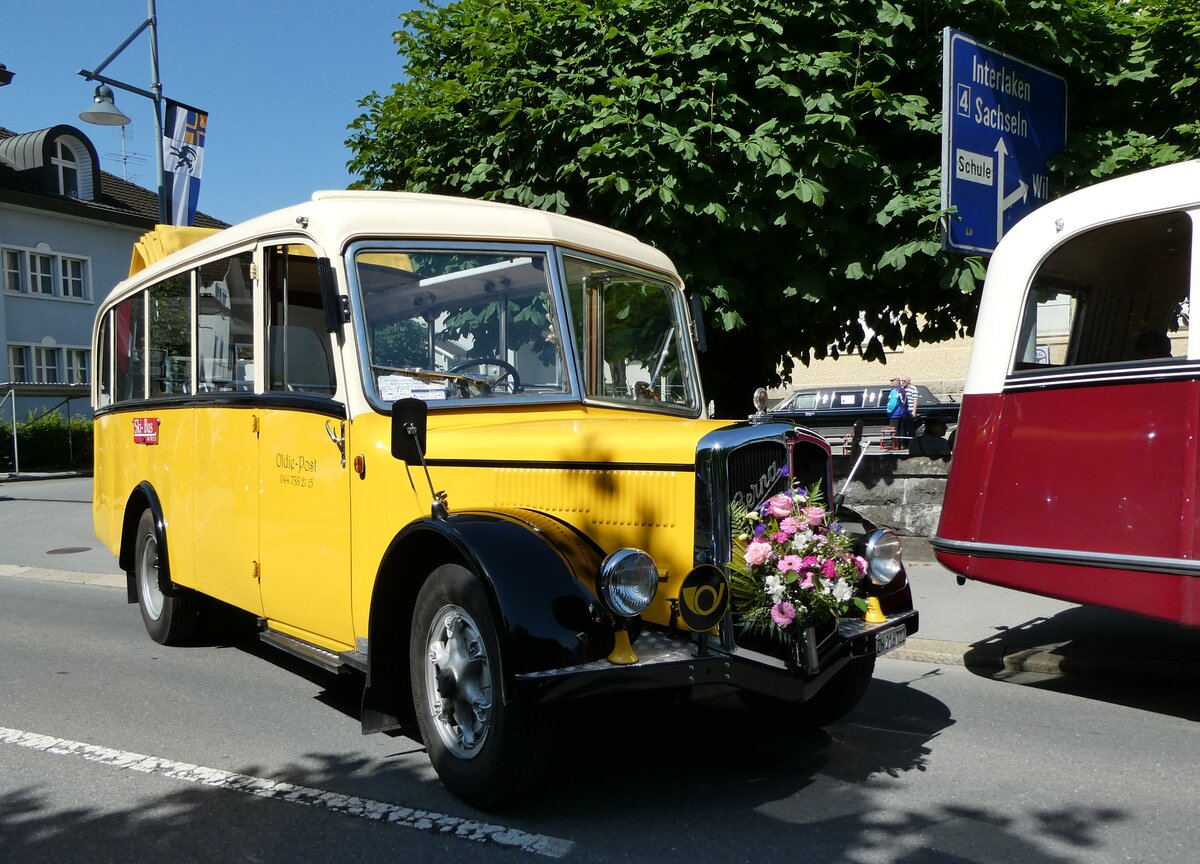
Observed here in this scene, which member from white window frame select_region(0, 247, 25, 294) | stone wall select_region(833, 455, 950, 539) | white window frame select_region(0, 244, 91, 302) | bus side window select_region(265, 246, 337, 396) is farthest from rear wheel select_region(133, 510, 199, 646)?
white window frame select_region(0, 247, 25, 294)

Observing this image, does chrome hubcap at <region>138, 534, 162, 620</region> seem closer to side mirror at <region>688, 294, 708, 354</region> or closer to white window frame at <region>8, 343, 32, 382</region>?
side mirror at <region>688, 294, 708, 354</region>

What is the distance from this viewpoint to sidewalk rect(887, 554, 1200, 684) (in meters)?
6.18

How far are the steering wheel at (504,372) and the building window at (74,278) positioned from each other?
106 feet

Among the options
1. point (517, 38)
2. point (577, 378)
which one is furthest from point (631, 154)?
point (577, 378)

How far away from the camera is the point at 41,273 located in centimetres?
3269

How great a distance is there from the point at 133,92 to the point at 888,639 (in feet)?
48.2

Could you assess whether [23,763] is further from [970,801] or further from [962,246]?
[962,246]

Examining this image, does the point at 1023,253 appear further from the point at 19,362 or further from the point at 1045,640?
the point at 19,362

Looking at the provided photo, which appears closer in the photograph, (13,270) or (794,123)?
(794,123)

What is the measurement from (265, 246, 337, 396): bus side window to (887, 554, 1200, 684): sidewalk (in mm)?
3966

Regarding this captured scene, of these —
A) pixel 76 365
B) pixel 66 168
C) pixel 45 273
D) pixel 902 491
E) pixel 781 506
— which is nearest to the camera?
pixel 781 506

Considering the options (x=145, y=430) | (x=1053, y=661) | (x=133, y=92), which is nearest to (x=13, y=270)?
(x=133, y=92)

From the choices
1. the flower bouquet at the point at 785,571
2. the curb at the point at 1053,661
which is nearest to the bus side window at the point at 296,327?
the flower bouquet at the point at 785,571

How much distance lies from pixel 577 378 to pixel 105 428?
16.4 feet
